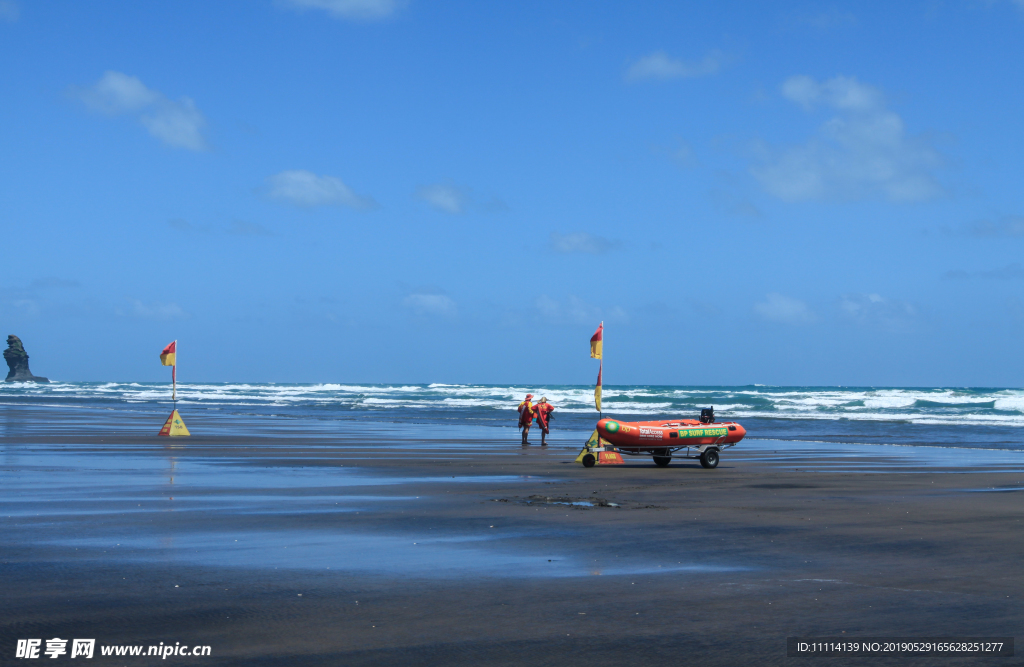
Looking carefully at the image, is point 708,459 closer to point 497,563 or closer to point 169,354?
point 497,563

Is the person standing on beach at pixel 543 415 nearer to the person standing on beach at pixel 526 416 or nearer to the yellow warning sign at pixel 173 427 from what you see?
the person standing on beach at pixel 526 416

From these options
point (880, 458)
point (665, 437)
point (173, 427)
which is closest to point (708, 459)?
point (665, 437)

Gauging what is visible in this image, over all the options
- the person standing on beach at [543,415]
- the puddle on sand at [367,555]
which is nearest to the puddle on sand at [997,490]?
the puddle on sand at [367,555]

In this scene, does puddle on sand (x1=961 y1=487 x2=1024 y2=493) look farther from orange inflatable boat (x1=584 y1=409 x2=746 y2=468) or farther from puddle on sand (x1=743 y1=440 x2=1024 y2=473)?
orange inflatable boat (x1=584 y1=409 x2=746 y2=468)

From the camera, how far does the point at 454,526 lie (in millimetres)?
→ 11820

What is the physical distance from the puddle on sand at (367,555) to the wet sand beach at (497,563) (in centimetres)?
4

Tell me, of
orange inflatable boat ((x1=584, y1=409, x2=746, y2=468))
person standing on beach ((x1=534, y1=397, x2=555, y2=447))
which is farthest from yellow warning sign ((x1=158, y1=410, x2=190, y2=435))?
orange inflatable boat ((x1=584, y1=409, x2=746, y2=468))

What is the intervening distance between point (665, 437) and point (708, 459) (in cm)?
102

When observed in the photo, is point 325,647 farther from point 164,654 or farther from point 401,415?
point 401,415

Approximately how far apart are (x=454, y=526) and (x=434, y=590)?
3.80m

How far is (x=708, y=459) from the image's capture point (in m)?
22.3

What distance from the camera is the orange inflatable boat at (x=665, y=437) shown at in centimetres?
2230

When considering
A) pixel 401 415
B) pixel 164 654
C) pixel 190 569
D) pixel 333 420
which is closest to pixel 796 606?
pixel 164 654

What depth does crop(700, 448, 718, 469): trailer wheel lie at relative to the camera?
22237mm
